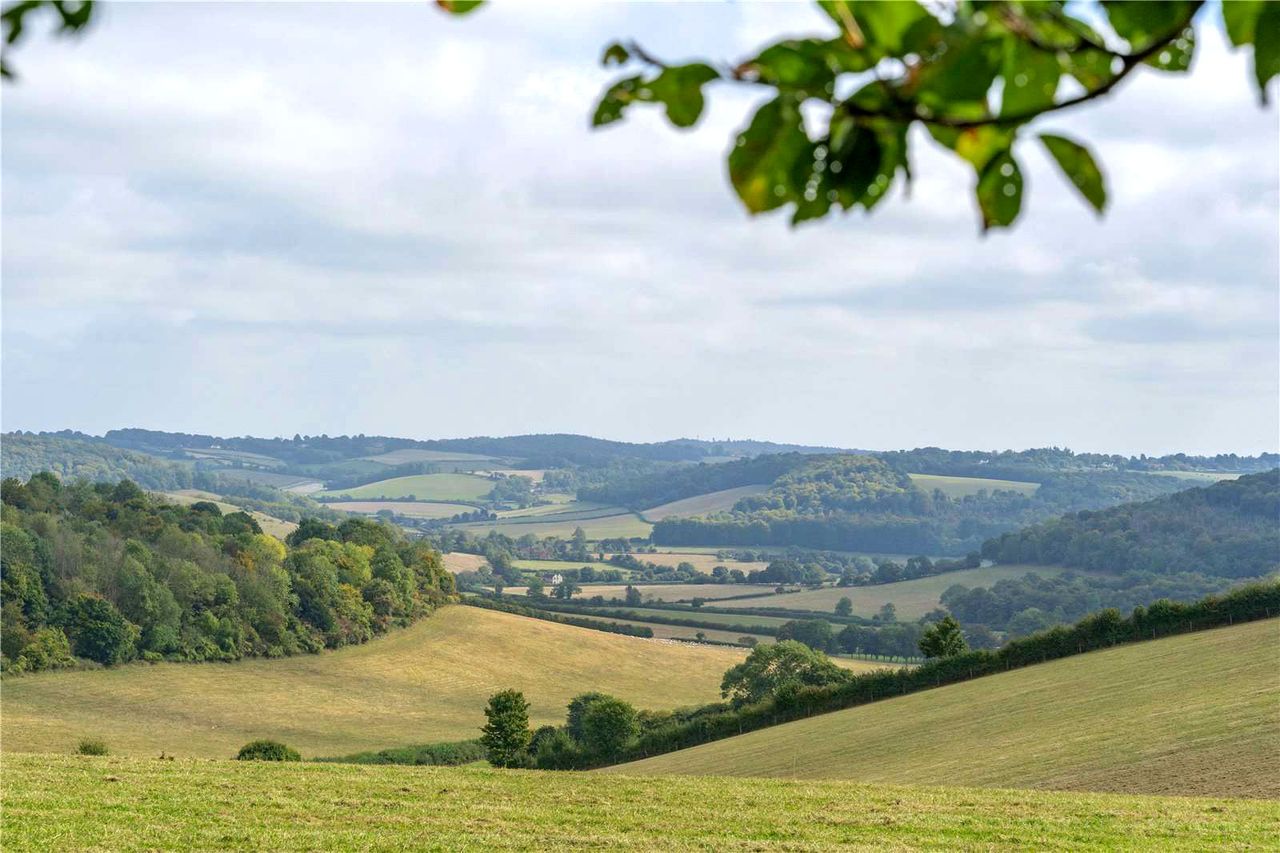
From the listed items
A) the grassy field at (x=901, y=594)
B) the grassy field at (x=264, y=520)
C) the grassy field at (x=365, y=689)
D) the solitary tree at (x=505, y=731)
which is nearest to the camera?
the solitary tree at (x=505, y=731)

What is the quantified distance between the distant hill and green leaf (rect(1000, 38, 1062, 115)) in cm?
14171

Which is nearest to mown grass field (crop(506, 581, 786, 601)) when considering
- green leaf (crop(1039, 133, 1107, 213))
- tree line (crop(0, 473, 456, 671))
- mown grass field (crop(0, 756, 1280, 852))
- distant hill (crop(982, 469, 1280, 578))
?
distant hill (crop(982, 469, 1280, 578))

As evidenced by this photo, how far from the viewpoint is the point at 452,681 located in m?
88.8

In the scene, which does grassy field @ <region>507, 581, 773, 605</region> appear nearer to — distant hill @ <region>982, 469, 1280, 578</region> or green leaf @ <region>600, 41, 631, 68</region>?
distant hill @ <region>982, 469, 1280, 578</region>

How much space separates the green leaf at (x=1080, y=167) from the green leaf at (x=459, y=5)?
2.31 feet

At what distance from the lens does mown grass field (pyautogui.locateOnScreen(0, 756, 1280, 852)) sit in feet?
63.6

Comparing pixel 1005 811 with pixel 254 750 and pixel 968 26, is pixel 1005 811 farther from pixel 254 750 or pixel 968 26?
pixel 254 750

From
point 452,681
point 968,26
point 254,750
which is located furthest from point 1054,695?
point 452,681

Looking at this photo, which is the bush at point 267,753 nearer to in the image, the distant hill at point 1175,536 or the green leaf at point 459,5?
the green leaf at point 459,5

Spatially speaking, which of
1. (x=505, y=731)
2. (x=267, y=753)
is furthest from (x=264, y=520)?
(x=267, y=753)

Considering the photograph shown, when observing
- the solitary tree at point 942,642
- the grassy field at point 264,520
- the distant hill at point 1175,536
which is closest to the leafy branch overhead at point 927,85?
the solitary tree at point 942,642

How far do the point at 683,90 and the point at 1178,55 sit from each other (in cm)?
57

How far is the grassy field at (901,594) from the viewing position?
12450 cm

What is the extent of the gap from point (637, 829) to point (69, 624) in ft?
221
